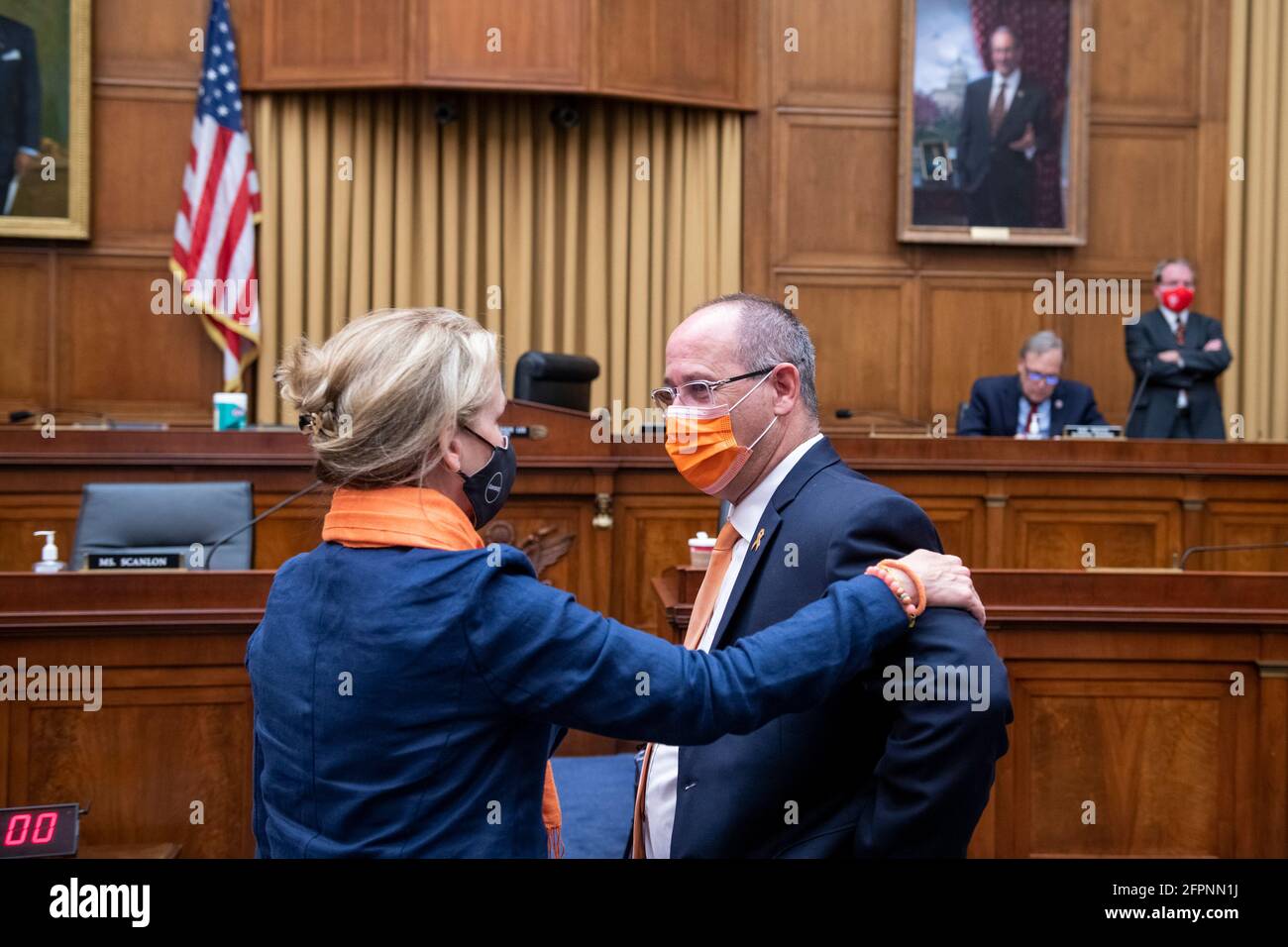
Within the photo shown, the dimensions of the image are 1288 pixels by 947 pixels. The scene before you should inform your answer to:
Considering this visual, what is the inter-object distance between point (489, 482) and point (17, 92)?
722 centimetres

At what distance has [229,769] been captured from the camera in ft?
10.3

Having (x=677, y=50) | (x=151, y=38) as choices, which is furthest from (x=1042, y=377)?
(x=151, y=38)

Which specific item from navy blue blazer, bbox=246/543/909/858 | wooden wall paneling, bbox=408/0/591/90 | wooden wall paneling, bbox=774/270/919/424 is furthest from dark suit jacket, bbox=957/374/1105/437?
navy blue blazer, bbox=246/543/909/858

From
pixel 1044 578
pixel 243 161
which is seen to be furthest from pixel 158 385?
pixel 1044 578

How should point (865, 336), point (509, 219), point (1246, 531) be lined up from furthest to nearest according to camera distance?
point (865, 336)
point (509, 219)
point (1246, 531)

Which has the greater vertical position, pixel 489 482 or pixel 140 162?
pixel 140 162

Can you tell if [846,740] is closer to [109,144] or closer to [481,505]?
[481,505]

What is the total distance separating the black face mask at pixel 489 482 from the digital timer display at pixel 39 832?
3.60ft

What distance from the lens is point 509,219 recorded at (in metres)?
8.02

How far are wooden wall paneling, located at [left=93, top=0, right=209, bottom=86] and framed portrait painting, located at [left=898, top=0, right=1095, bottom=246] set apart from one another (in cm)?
449

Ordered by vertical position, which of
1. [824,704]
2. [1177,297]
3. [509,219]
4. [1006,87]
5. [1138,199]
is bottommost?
[824,704]

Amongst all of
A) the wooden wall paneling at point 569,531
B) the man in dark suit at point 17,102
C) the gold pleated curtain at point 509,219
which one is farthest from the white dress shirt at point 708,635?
the man in dark suit at point 17,102

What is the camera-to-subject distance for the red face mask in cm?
647

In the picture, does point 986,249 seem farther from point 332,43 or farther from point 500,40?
point 332,43
